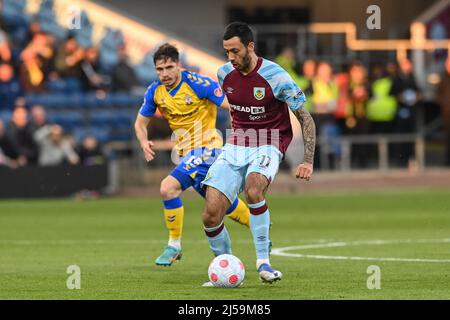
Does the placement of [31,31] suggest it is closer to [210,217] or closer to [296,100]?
[210,217]

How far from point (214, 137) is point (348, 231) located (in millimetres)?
5339

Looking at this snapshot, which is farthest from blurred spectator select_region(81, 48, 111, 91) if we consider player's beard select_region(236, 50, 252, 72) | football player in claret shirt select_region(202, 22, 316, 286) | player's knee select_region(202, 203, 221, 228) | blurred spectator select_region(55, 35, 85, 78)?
player's beard select_region(236, 50, 252, 72)

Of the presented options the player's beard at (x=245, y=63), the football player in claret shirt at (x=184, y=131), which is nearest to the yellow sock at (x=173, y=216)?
the football player in claret shirt at (x=184, y=131)

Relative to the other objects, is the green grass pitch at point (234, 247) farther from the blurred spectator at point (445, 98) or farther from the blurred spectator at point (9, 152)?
the blurred spectator at point (445, 98)

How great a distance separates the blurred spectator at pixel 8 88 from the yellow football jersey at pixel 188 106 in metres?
15.7

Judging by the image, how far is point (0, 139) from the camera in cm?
2545

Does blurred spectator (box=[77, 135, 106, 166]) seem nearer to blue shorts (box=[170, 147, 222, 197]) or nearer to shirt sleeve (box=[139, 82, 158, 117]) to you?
shirt sleeve (box=[139, 82, 158, 117])

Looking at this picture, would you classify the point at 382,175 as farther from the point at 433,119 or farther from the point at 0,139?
the point at 0,139

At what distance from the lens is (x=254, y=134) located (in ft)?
37.7

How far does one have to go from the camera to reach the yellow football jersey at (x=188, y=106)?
1309 centimetres

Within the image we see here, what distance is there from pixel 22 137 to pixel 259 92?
49.2ft

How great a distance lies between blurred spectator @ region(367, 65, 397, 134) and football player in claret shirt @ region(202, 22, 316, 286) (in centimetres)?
1745

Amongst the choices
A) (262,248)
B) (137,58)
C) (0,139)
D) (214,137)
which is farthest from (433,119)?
(262,248)

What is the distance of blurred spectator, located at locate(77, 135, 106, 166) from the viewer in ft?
84.9
